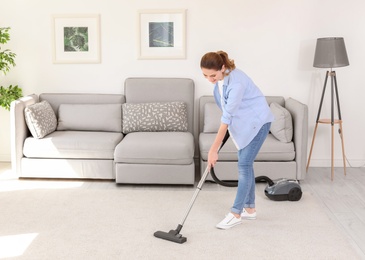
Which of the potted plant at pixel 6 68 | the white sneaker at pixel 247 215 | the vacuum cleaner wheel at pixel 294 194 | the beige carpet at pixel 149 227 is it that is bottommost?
the beige carpet at pixel 149 227

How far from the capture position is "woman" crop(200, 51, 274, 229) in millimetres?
3381

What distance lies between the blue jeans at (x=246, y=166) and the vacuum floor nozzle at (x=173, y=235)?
1.48ft

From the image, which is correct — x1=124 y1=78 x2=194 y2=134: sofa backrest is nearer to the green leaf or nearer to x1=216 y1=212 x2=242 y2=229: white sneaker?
the green leaf

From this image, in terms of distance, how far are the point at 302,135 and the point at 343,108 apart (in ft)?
3.03

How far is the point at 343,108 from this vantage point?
5375mm

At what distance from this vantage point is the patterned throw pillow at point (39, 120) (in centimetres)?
476

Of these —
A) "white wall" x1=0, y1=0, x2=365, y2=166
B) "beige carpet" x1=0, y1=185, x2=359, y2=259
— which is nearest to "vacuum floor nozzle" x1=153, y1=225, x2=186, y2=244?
"beige carpet" x1=0, y1=185, x2=359, y2=259

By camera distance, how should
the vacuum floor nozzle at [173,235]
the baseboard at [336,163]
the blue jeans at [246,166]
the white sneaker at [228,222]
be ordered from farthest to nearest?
the baseboard at [336,163], the white sneaker at [228,222], the blue jeans at [246,166], the vacuum floor nozzle at [173,235]

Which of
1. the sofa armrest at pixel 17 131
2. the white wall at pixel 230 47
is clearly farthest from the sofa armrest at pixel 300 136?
the sofa armrest at pixel 17 131

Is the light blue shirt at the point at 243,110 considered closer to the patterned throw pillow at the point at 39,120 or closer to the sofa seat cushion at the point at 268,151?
the sofa seat cushion at the point at 268,151

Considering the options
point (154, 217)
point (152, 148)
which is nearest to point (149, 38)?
point (152, 148)

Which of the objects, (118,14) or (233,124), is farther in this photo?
(118,14)

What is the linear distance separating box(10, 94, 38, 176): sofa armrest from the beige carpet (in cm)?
40

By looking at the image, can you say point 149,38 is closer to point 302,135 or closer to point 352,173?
point 302,135
